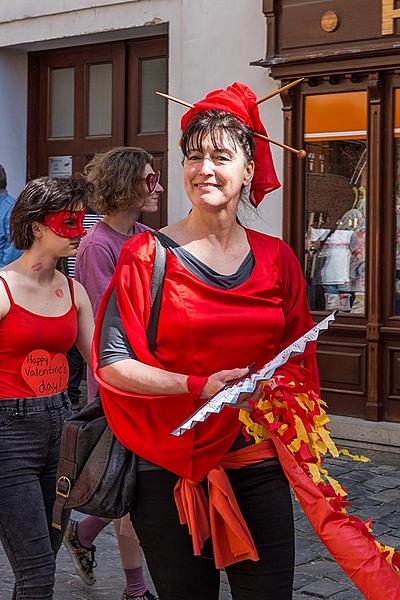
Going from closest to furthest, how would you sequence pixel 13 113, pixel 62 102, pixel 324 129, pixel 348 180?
pixel 348 180 → pixel 324 129 → pixel 62 102 → pixel 13 113

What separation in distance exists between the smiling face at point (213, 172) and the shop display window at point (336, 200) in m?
5.20

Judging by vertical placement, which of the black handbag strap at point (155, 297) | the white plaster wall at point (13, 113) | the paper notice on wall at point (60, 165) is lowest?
the black handbag strap at point (155, 297)

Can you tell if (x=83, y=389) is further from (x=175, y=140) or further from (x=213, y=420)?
(x=213, y=420)

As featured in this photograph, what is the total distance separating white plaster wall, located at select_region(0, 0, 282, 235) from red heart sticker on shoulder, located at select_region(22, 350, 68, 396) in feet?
15.9

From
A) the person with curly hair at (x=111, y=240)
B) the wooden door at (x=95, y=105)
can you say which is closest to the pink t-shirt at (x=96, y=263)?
the person with curly hair at (x=111, y=240)

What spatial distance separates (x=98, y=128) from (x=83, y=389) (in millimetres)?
2400

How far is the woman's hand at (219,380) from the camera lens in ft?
Result: 9.29

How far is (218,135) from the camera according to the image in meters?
3.16

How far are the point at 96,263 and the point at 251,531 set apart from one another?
2022mm

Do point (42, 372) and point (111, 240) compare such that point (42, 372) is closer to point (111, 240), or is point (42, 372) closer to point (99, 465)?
point (99, 465)


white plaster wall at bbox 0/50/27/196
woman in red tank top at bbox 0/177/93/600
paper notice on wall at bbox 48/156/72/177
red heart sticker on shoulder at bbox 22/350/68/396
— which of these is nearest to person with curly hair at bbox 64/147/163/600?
woman in red tank top at bbox 0/177/93/600

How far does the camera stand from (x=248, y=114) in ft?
10.6

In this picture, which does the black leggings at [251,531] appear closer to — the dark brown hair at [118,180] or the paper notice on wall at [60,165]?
the dark brown hair at [118,180]

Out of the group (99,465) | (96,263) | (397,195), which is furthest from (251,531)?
(397,195)
